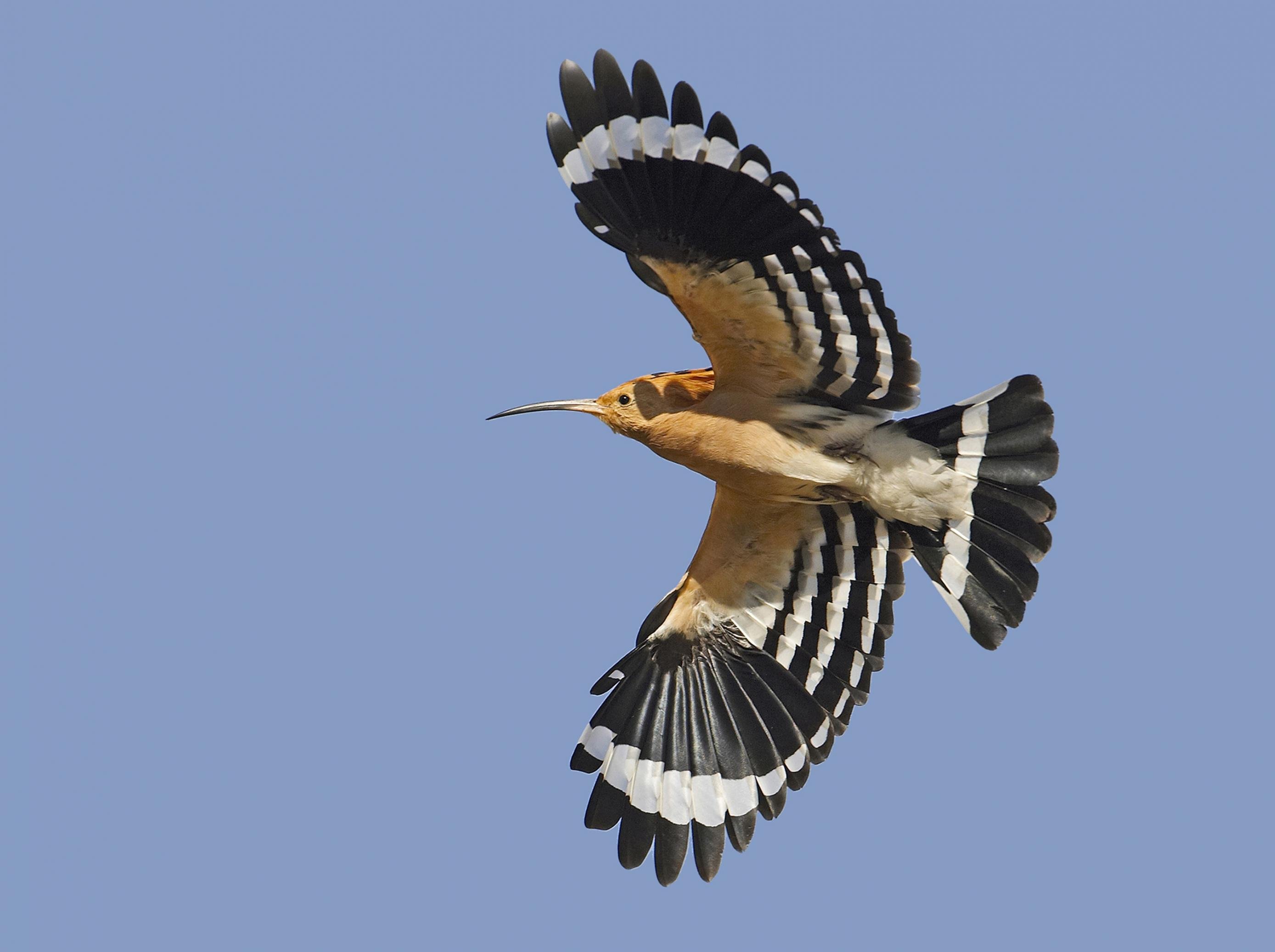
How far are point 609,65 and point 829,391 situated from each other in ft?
4.80

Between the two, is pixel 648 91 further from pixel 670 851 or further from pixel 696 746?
pixel 670 851

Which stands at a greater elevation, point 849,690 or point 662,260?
point 662,260

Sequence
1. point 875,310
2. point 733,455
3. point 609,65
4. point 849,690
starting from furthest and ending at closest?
point 849,690 < point 733,455 < point 875,310 < point 609,65

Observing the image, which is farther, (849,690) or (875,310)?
(849,690)

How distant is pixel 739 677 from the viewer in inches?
236

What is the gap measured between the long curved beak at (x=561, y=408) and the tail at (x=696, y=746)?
3.26 ft

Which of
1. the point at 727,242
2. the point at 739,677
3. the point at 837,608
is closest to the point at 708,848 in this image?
the point at 739,677

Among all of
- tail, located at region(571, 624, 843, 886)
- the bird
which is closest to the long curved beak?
→ the bird

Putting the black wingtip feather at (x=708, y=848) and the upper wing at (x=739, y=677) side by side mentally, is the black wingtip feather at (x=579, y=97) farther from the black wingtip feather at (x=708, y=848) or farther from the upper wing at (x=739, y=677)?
the black wingtip feather at (x=708, y=848)

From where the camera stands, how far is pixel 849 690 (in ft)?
19.3

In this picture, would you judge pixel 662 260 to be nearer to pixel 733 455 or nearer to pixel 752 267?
pixel 752 267

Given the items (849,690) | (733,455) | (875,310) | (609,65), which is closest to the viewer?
(609,65)

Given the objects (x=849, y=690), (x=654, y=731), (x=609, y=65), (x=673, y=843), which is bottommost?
Result: (x=673, y=843)

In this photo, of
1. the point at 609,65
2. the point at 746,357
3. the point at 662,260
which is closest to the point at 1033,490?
the point at 746,357
